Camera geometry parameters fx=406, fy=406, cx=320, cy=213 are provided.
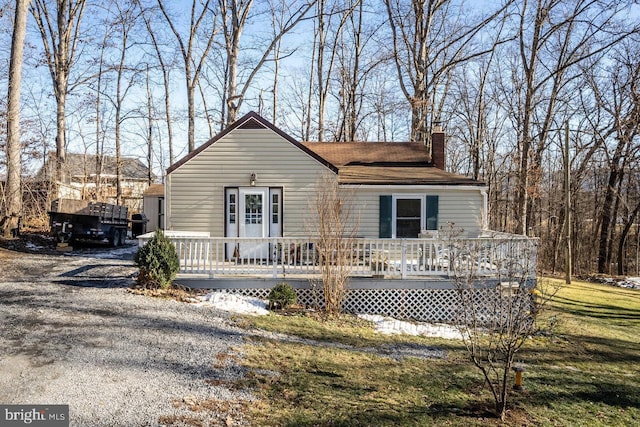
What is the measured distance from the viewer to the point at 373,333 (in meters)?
7.80

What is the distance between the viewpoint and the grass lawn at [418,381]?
4496 mm

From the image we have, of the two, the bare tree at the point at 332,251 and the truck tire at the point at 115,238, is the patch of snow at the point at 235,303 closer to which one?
the bare tree at the point at 332,251

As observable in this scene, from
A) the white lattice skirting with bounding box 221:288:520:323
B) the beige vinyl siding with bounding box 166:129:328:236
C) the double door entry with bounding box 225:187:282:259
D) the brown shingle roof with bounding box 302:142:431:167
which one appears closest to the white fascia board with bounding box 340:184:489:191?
the beige vinyl siding with bounding box 166:129:328:236

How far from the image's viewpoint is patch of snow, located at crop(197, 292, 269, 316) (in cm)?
808

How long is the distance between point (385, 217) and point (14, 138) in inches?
487

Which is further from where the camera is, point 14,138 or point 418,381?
point 14,138

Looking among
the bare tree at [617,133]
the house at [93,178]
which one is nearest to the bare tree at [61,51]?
the house at [93,178]

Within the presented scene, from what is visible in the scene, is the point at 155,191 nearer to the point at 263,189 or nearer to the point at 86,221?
the point at 86,221

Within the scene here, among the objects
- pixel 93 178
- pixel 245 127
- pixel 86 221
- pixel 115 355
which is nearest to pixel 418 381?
pixel 115 355

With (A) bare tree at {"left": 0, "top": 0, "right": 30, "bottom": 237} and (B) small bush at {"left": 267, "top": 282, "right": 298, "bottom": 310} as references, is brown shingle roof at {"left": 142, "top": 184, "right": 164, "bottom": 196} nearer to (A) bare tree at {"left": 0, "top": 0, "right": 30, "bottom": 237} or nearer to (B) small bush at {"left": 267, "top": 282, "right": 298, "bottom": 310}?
(A) bare tree at {"left": 0, "top": 0, "right": 30, "bottom": 237}

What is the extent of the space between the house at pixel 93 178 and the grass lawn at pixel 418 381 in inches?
624

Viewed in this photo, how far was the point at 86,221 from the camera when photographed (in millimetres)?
13766

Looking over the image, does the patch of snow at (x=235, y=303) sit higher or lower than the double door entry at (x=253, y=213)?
lower

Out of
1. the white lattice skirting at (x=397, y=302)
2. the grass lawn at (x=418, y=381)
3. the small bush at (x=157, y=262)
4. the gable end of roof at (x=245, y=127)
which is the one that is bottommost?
the grass lawn at (x=418, y=381)
